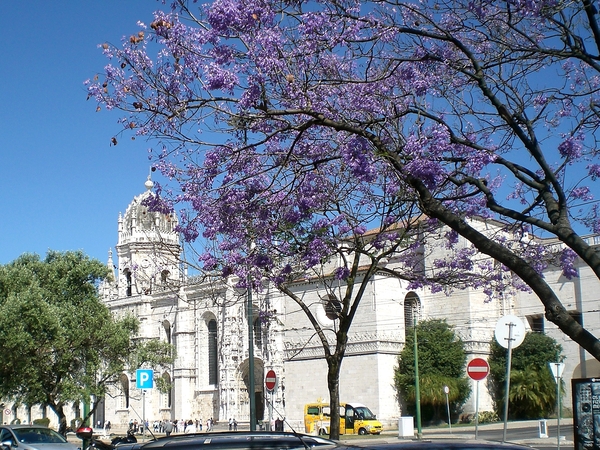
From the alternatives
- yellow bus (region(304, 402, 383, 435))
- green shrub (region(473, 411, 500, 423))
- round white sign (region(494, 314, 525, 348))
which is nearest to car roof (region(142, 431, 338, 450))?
round white sign (region(494, 314, 525, 348))

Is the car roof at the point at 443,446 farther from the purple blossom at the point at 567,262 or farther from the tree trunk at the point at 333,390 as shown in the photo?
the tree trunk at the point at 333,390

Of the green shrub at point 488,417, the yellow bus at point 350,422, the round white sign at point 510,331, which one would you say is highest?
the round white sign at point 510,331

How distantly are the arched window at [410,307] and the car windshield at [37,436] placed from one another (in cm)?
3272

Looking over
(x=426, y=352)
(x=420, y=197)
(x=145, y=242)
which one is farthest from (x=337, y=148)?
(x=145, y=242)

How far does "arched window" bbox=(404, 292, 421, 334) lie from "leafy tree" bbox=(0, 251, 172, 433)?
66.2 feet

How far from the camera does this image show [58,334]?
29453 millimetres

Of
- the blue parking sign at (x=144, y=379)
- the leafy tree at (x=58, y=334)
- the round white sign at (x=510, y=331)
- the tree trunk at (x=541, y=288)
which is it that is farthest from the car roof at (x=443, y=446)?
the leafy tree at (x=58, y=334)

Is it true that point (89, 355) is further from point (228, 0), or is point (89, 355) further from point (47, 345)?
point (228, 0)

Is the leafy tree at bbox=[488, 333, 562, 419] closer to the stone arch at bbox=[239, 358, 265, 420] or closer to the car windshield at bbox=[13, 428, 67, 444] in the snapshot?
the stone arch at bbox=[239, 358, 265, 420]

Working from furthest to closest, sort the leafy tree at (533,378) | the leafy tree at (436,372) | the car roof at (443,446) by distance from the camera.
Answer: the leafy tree at (436,372) < the leafy tree at (533,378) < the car roof at (443,446)

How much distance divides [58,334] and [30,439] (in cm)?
1138

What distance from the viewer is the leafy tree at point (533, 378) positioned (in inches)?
1719

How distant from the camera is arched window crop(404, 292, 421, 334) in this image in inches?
1951

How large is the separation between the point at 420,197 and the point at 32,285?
2411cm
